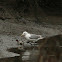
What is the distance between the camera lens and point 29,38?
9734 mm

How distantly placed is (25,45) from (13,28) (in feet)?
9.47

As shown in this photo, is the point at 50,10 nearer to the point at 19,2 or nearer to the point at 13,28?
the point at 19,2

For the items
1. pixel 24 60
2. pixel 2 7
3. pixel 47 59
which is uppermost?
Result: pixel 2 7

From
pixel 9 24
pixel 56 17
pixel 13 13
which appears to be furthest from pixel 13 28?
pixel 56 17

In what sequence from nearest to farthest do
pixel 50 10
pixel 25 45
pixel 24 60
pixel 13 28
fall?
pixel 24 60, pixel 25 45, pixel 13 28, pixel 50 10

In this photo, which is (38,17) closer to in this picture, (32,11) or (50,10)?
(32,11)

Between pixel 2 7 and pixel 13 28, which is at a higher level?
pixel 2 7

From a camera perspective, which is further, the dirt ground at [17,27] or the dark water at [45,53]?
the dirt ground at [17,27]

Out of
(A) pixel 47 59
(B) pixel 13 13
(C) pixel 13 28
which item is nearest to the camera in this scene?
(A) pixel 47 59

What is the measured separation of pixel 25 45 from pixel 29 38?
0.37 meters

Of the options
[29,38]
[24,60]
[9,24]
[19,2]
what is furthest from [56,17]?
[24,60]

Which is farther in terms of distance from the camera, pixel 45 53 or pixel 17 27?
pixel 17 27

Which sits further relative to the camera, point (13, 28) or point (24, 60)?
point (13, 28)

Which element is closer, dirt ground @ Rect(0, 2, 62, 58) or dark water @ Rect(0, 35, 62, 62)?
dark water @ Rect(0, 35, 62, 62)
